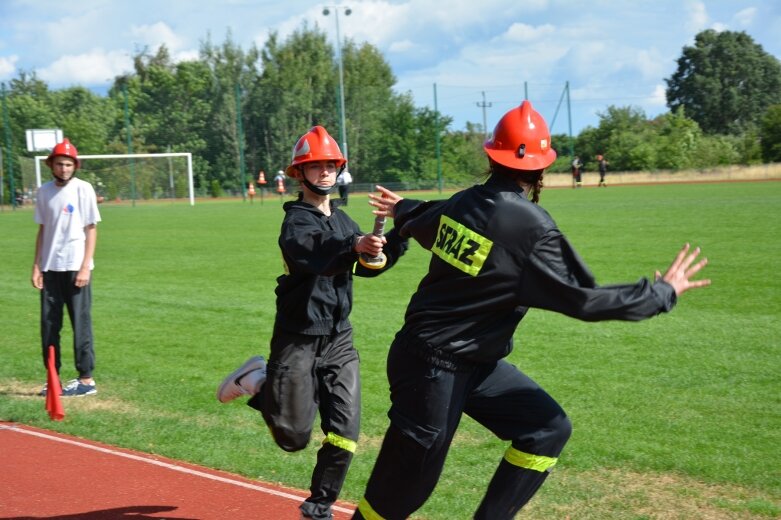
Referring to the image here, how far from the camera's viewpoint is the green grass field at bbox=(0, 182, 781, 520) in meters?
5.83

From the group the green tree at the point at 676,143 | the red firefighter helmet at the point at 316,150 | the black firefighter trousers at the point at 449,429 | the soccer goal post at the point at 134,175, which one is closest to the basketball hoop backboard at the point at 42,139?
the soccer goal post at the point at 134,175

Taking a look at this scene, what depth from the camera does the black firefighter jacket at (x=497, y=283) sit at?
12.6 ft

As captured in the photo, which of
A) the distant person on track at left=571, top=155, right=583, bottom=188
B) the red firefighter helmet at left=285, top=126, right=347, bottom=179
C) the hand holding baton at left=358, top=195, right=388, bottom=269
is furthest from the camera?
the distant person on track at left=571, top=155, right=583, bottom=188

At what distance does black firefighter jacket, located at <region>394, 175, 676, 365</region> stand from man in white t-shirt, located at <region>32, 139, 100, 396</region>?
5.18 meters

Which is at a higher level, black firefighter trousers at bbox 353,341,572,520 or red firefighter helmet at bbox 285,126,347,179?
red firefighter helmet at bbox 285,126,347,179

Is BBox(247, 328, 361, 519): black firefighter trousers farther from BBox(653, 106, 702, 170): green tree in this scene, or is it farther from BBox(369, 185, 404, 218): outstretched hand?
BBox(653, 106, 702, 170): green tree

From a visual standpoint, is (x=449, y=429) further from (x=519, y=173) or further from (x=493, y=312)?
(x=519, y=173)

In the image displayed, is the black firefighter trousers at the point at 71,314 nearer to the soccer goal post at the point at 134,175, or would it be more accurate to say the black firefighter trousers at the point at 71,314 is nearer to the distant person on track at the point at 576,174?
the soccer goal post at the point at 134,175

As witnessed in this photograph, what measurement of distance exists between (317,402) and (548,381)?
375cm

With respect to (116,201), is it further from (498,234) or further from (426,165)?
(498,234)

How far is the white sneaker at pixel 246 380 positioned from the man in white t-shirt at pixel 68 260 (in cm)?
337

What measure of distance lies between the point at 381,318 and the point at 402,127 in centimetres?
5064

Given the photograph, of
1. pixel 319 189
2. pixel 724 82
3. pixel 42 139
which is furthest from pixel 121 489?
pixel 724 82

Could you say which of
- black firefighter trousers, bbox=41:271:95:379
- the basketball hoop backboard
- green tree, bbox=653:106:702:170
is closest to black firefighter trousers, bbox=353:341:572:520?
Answer: black firefighter trousers, bbox=41:271:95:379
